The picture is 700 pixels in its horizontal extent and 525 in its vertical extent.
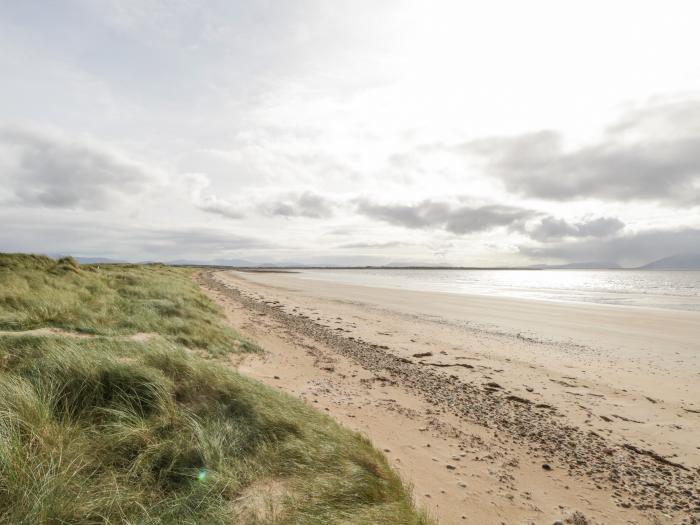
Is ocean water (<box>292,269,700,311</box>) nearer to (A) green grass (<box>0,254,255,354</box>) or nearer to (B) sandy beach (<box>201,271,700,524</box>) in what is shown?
(B) sandy beach (<box>201,271,700,524</box>)

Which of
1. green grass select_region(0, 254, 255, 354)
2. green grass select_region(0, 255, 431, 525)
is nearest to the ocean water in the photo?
green grass select_region(0, 254, 255, 354)

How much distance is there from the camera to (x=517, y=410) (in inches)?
293

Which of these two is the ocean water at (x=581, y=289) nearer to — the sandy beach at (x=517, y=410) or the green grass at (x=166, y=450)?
the sandy beach at (x=517, y=410)

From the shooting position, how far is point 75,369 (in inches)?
194

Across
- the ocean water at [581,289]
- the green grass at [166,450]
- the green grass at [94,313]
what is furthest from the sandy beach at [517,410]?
the ocean water at [581,289]

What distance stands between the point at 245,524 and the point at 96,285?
1877cm

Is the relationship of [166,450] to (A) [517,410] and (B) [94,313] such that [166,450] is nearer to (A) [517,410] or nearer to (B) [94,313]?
(A) [517,410]

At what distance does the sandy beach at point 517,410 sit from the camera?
459 cm

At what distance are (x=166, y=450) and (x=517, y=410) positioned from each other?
22.5ft

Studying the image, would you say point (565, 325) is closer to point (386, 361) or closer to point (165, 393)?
point (386, 361)

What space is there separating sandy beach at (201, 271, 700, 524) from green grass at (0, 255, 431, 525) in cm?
127

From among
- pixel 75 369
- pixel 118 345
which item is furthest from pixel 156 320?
pixel 75 369

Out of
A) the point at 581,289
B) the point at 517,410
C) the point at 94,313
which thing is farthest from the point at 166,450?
the point at 581,289

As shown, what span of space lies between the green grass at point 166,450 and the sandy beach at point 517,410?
1.27 m
